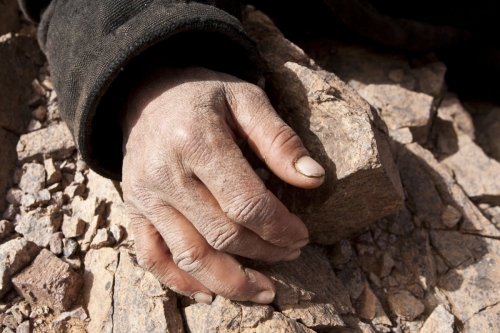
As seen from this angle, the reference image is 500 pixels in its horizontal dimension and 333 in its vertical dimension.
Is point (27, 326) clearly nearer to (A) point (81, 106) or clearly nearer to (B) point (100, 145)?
Result: (B) point (100, 145)

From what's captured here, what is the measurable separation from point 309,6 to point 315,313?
1437 millimetres

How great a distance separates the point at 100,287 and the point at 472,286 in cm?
141

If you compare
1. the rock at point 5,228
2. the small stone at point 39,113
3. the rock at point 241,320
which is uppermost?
the small stone at point 39,113

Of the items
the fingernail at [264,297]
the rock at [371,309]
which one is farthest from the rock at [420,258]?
the fingernail at [264,297]

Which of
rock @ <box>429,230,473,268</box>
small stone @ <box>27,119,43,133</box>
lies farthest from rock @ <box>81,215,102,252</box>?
rock @ <box>429,230,473,268</box>

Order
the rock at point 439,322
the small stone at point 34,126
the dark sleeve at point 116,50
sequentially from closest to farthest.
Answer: the dark sleeve at point 116,50, the rock at point 439,322, the small stone at point 34,126

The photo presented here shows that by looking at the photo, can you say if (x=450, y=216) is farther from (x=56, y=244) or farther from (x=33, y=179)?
(x=33, y=179)

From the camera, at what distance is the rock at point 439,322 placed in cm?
156

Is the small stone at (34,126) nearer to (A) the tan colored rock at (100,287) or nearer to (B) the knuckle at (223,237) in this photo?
(A) the tan colored rock at (100,287)

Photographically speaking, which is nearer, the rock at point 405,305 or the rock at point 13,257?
the rock at point 13,257

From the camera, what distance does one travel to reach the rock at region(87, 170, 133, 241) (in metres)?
1.69

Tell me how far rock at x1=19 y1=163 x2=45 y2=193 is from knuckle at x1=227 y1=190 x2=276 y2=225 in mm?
1021

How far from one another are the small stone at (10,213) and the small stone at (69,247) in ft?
0.88

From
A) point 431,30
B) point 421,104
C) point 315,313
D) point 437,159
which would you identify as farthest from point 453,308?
point 431,30
